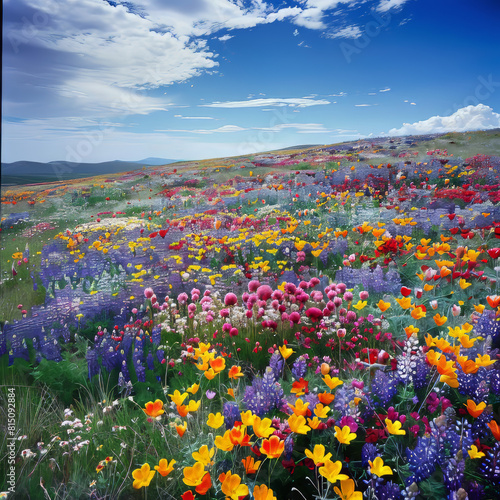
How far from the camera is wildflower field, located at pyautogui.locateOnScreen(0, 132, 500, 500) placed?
1655 millimetres

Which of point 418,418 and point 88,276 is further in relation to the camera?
point 88,276

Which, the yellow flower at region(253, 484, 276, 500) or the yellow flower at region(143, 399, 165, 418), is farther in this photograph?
the yellow flower at region(143, 399, 165, 418)

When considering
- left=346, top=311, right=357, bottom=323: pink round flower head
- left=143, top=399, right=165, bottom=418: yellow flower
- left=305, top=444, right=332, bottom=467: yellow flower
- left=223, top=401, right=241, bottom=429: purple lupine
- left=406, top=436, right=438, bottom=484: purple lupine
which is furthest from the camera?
left=346, top=311, right=357, bottom=323: pink round flower head

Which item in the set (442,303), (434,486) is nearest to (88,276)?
(442,303)

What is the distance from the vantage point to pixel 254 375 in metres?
2.42

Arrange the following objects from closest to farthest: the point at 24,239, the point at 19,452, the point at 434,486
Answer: the point at 434,486
the point at 19,452
the point at 24,239

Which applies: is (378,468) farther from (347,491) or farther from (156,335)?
(156,335)

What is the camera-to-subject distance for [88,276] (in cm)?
499

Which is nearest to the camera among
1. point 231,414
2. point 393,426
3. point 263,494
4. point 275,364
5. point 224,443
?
point 263,494

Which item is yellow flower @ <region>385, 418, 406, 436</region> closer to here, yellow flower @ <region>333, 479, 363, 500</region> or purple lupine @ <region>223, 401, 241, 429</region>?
yellow flower @ <region>333, 479, 363, 500</region>

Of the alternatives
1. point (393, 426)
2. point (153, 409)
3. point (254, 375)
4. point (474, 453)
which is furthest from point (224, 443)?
point (474, 453)

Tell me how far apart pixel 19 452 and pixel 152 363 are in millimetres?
945

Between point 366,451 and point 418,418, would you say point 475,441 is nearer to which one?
point 418,418

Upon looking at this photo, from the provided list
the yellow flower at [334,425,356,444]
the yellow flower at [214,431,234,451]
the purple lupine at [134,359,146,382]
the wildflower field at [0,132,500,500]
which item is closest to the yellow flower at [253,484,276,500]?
the wildflower field at [0,132,500,500]
